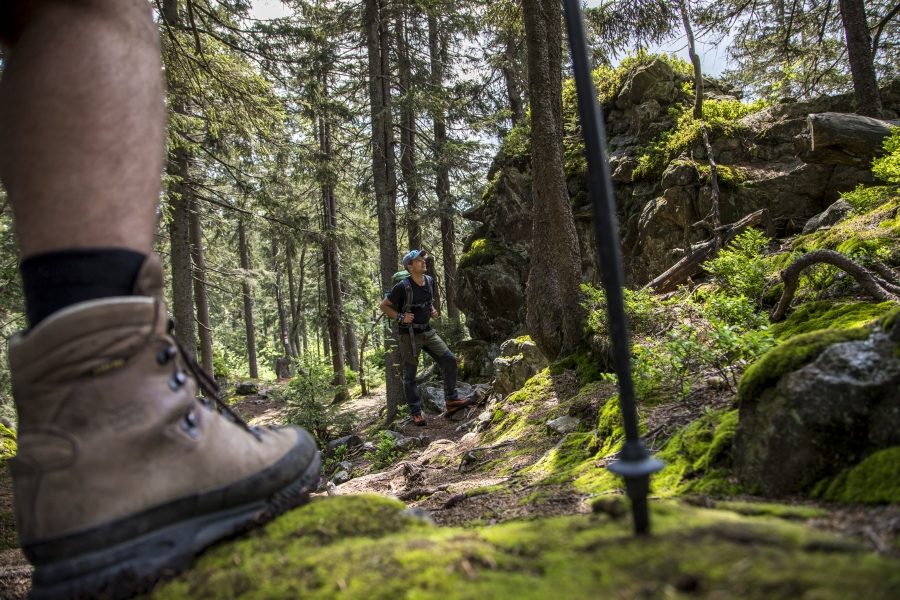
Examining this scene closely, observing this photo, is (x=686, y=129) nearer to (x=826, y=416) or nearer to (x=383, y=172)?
(x=383, y=172)

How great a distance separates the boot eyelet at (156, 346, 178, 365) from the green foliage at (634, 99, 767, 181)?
35.7 ft

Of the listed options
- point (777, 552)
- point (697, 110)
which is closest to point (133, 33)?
point (777, 552)

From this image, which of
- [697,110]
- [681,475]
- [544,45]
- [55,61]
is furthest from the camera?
[697,110]

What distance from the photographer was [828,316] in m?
2.99

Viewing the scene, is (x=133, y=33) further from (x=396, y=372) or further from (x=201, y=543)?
(x=396, y=372)

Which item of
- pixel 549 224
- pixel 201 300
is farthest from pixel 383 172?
pixel 201 300

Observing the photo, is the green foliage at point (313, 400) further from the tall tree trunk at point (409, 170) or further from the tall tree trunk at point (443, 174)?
the tall tree trunk at point (443, 174)

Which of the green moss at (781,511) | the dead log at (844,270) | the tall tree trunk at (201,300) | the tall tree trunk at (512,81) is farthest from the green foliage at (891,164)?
the tall tree trunk at (201,300)

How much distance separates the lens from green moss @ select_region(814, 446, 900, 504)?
1.29 m

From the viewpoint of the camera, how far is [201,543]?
1169 millimetres

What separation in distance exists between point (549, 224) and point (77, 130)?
20.1 ft

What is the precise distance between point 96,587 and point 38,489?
9.7 inches

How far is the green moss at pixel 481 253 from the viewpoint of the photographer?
14711mm

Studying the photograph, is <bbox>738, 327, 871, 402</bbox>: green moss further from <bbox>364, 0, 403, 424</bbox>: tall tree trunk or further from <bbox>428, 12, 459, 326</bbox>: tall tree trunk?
<bbox>428, 12, 459, 326</bbox>: tall tree trunk
